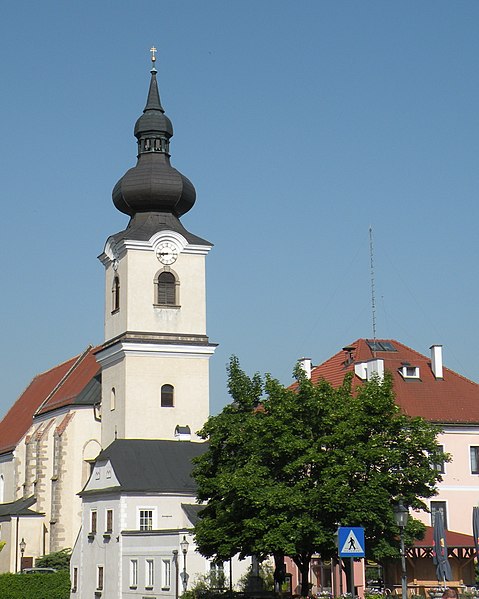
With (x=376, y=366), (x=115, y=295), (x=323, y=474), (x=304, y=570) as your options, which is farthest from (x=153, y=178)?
(x=323, y=474)

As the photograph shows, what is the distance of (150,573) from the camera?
Answer: 167ft

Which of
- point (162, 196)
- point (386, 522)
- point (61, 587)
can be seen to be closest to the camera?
point (386, 522)

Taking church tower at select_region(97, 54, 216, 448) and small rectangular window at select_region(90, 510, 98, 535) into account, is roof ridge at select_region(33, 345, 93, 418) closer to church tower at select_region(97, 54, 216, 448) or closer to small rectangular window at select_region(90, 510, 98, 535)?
church tower at select_region(97, 54, 216, 448)

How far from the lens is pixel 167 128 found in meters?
65.1

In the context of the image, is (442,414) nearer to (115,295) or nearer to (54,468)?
(115,295)

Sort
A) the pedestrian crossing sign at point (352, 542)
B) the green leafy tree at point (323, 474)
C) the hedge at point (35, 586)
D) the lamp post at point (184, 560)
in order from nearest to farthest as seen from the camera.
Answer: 1. the pedestrian crossing sign at point (352, 542)
2. the green leafy tree at point (323, 474)
3. the lamp post at point (184, 560)
4. the hedge at point (35, 586)

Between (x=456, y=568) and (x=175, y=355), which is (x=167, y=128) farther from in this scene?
(x=456, y=568)

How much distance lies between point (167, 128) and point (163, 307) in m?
10.5

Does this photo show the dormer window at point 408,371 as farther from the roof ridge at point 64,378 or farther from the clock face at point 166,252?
the roof ridge at point 64,378

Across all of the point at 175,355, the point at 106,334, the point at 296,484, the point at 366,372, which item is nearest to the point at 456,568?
the point at 366,372

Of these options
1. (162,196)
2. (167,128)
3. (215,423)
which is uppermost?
(167,128)

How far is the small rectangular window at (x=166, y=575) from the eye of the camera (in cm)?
4906

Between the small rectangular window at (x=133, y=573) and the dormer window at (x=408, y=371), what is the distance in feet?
50.3

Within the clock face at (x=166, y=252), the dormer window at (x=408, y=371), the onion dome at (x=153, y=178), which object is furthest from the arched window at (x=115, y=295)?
the dormer window at (x=408, y=371)
